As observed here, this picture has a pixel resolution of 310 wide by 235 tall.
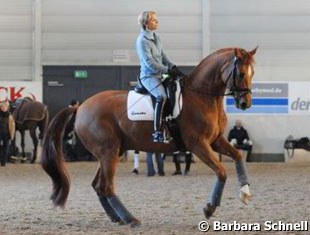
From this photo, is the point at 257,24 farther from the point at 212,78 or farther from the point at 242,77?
the point at 242,77

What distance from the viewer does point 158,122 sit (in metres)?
7.31

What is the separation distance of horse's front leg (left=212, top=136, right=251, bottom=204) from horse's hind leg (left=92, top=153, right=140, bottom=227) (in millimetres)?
1182

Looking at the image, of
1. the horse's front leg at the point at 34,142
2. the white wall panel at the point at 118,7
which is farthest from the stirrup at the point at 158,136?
the white wall panel at the point at 118,7

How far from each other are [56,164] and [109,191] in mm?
799

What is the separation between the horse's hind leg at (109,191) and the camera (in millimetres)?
7430

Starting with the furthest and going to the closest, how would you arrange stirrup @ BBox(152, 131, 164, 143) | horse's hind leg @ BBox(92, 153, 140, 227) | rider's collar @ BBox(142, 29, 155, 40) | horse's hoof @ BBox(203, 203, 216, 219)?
rider's collar @ BBox(142, 29, 155, 40) → horse's hind leg @ BBox(92, 153, 140, 227) → stirrup @ BBox(152, 131, 164, 143) → horse's hoof @ BBox(203, 203, 216, 219)

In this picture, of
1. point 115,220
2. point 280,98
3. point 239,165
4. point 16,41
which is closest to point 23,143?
point 16,41

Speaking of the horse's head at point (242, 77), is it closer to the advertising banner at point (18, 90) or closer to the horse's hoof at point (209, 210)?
the horse's hoof at point (209, 210)

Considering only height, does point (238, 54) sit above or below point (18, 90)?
above

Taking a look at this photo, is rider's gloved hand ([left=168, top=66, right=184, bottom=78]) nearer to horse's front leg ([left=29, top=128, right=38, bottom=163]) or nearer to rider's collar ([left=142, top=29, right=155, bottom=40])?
rider's collar ([left=142, top=29, right=155, bottom=40])

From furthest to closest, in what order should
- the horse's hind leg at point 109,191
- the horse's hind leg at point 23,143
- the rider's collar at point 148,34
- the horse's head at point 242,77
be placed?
1. the horse's hind leg at point 23,143
2. the rider's collar at point 148,34
3. the horse's hind leg at point 109,191
4. the horse's head at point 242,77

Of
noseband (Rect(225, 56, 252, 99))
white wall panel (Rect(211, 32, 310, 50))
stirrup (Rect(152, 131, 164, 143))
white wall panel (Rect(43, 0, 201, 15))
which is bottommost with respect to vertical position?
stirrup (Rect(152, 131, 164, 143))

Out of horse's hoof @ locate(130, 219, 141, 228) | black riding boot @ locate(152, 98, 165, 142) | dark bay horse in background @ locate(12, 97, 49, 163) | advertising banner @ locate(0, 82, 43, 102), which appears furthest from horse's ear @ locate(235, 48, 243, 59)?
advertising banner @ locate(0, 82, 43, 102)

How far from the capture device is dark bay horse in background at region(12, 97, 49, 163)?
19.4 meters
